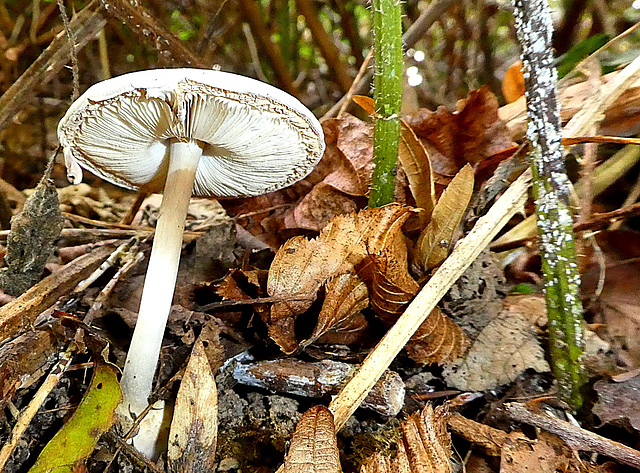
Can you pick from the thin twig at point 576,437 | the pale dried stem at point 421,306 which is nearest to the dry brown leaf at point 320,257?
the pale dried stem at point 421,306

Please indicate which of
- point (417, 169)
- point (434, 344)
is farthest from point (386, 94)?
point (434, 344)

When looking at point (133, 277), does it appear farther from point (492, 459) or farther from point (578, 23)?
point (578, 23)

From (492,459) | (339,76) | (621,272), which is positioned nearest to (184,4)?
(339,76)

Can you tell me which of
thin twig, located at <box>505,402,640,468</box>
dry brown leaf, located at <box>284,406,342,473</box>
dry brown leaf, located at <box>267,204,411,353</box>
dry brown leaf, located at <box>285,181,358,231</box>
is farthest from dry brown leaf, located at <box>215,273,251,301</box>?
thin twig, located at <box>505,402,640,468</box>

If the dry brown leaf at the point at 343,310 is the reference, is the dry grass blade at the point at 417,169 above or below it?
above

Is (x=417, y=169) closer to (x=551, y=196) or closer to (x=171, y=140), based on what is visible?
(x=551, y=196)

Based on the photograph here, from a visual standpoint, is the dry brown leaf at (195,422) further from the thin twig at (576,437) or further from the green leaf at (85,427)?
the thin twig at (576,437)
